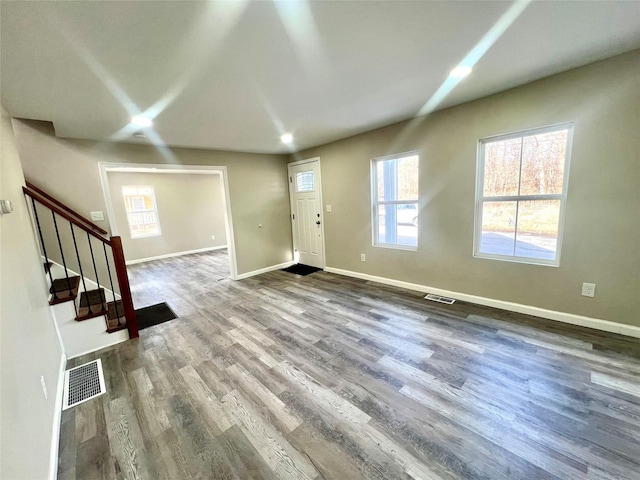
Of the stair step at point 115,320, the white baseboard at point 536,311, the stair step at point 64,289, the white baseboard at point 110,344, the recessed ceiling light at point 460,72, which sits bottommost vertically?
the white baseboard at point 110,344

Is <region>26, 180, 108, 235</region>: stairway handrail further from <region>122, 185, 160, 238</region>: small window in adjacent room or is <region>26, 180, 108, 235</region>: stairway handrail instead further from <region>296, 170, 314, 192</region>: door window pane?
<region>122, 185, 160, 238</region>: small window in adjacent room

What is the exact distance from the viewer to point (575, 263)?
2527mm

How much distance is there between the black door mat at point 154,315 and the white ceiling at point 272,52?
2360 mm

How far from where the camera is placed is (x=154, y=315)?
3.42m

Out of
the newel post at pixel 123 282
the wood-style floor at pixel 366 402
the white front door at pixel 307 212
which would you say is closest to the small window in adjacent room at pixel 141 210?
the white front door at pixel 307 212

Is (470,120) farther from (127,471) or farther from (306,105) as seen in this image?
(127,471)

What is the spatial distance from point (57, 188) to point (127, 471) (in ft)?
11.0

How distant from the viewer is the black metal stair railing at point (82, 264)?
2648mm

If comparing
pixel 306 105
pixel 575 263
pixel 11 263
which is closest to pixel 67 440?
pixel 11 263

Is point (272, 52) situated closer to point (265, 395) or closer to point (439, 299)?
point (265, 395)

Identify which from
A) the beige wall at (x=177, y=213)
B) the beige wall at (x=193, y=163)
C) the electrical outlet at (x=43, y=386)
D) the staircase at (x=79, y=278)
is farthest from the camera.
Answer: the beige wall at (x=177, y=213)

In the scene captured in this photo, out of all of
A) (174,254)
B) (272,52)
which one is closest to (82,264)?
(272,52)

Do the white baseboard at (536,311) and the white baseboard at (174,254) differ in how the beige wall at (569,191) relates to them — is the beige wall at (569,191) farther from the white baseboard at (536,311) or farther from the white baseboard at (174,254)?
the white baseboard at (174,254)

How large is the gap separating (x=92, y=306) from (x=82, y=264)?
2.53ft
